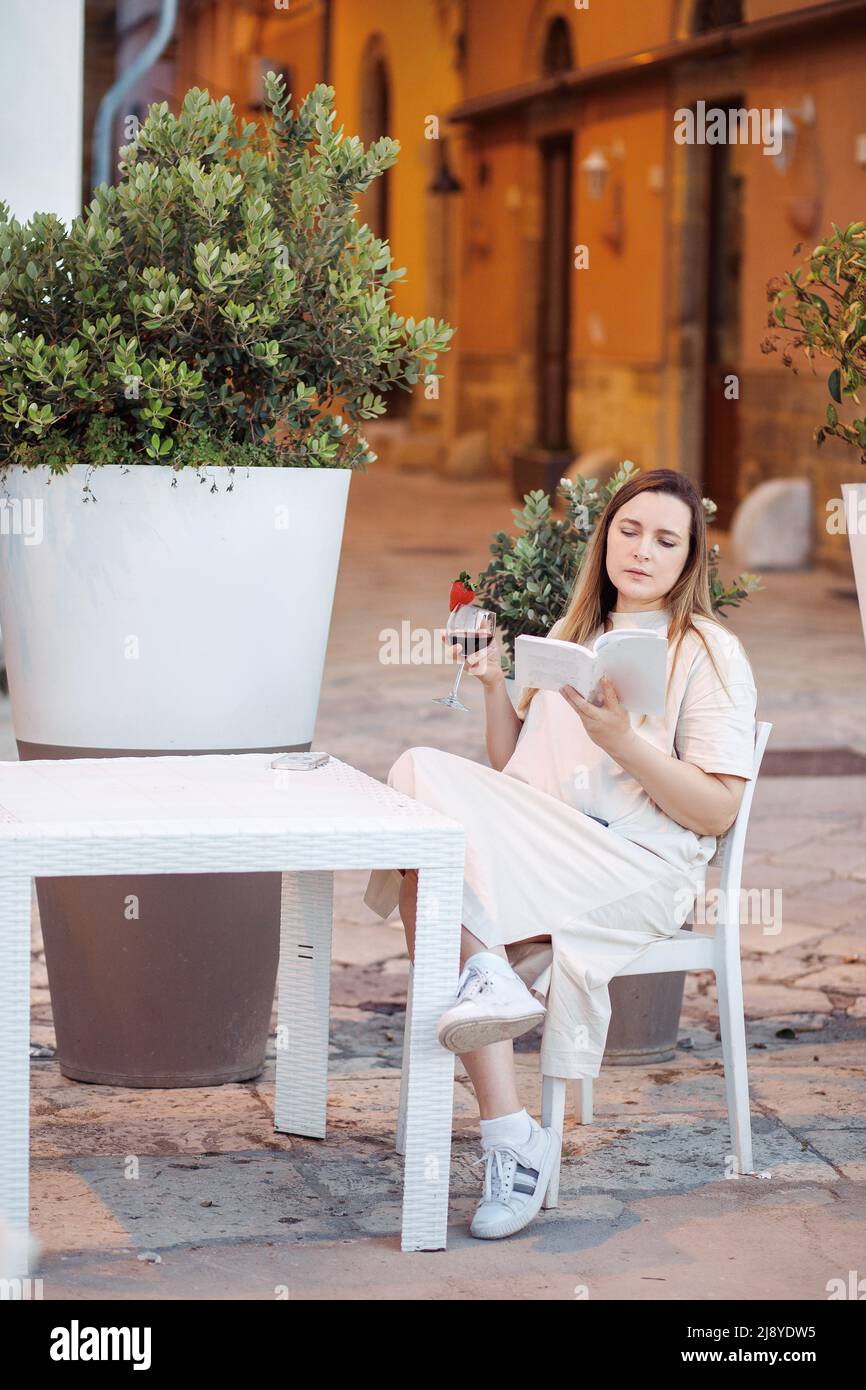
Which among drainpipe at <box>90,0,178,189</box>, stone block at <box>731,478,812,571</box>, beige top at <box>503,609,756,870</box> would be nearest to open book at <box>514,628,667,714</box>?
beige top at <box>503,609,756,870</box>

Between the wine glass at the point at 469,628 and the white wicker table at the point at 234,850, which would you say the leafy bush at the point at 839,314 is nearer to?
the wine glass at the point at 469,628

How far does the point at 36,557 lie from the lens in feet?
10.9

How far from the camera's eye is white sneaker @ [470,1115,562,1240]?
2.75 metres

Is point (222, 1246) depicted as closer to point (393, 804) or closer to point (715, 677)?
point (393, 804)

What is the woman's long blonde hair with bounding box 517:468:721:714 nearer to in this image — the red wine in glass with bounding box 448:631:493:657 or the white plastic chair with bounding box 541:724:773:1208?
the red wine in glass with bounding box 448:631:493:657

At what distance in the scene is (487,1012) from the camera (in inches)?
103

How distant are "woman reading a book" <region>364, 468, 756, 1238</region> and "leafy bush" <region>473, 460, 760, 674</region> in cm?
39

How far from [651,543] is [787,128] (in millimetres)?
10098

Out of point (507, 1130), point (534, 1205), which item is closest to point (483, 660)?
point (507, 1130)

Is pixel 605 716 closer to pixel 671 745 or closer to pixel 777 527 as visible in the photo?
pixel 671 745

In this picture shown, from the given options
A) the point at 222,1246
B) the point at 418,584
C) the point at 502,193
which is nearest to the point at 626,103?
the point at 502,193

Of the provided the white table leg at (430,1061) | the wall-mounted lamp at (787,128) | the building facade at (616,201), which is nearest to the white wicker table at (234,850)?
the white table leg at (430,1061)

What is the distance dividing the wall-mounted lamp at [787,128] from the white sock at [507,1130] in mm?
10430

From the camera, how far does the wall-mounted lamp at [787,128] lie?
1215cm
